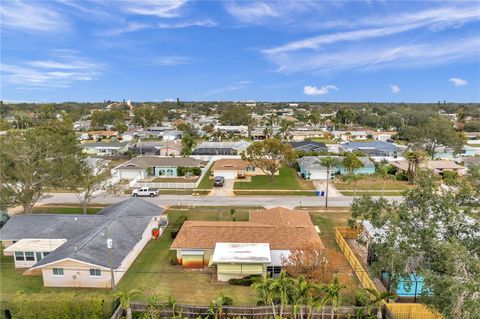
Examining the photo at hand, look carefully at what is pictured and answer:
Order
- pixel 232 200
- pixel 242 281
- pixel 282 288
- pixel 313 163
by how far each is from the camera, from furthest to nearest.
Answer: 1. pixel 313 163
2. pixel 232 200
3. pixel 242 281
4. pixel 282 288

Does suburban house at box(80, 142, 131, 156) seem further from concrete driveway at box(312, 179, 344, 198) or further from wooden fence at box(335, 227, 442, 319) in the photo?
wooden fence at box(335, 227, 442, 319)

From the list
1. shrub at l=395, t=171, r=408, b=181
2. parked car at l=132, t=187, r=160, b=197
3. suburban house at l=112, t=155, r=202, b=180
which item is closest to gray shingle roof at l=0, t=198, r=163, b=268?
parked car at l=132, t=187, r=160, b=197

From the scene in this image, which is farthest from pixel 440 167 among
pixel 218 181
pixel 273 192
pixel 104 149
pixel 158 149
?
pixel 104 149

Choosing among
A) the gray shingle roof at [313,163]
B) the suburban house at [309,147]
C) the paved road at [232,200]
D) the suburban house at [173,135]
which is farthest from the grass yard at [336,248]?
the suburban house at [173,135]

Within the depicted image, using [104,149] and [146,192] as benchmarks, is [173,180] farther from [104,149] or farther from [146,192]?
[104,149]

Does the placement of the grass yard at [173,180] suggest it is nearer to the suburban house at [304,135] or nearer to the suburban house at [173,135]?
the suburban house at [173,135]
